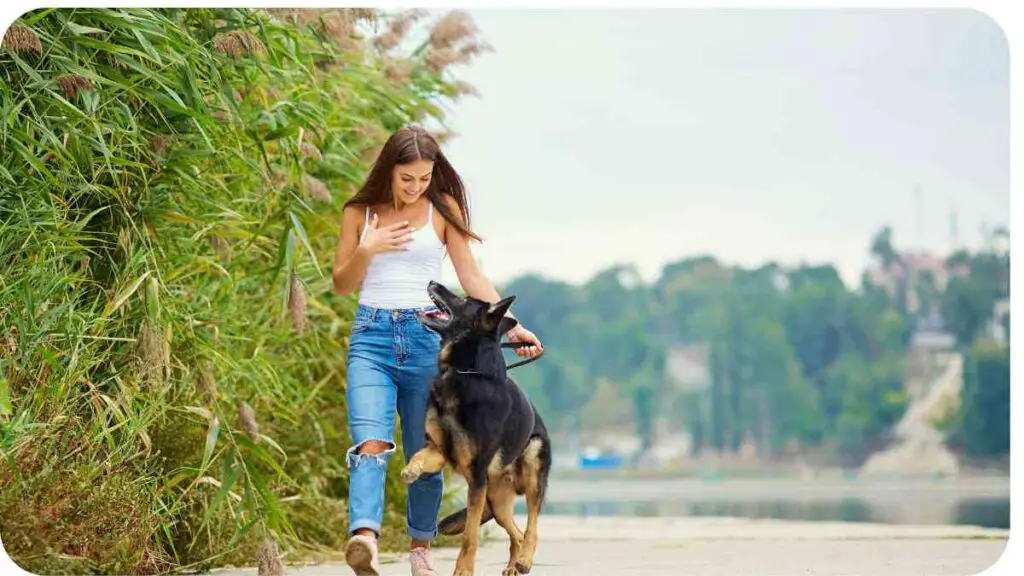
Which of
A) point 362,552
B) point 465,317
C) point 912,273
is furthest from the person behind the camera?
point 912,273

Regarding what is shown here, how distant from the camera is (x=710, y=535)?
10.3m

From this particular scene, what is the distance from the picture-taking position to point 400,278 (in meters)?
5.50

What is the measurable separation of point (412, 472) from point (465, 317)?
1.87 ft

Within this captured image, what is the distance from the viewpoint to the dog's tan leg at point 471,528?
529cm

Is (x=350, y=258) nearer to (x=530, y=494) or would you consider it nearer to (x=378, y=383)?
(x=378, y=383)

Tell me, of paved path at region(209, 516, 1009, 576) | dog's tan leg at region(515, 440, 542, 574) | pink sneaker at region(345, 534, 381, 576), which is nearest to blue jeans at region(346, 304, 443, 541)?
pink sneaker at region(345, 534, 381, 576)

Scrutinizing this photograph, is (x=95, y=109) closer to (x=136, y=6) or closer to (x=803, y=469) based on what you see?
(x=136, y=6)

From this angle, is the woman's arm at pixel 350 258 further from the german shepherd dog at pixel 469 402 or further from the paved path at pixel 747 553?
the paved path at pixel 747 553

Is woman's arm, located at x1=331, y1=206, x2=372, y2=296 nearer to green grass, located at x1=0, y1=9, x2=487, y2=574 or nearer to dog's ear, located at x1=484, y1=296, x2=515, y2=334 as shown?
green grass, located at x1=0, y1=9, x2=487, y2=574

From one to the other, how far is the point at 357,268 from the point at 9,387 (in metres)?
1.51

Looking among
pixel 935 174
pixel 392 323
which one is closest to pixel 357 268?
pixel 392 323

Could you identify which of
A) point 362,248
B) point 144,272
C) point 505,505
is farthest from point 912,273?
point 362,248

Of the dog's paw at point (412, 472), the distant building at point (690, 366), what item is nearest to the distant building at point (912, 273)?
the distant building at point (690, 366)

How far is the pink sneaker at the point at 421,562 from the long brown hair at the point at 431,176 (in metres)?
1.19
